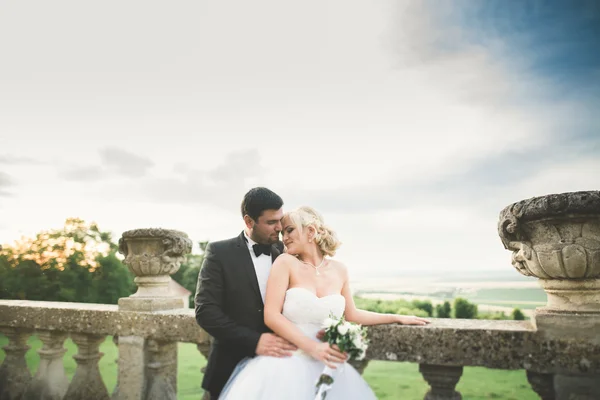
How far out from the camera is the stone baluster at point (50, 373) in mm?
3949

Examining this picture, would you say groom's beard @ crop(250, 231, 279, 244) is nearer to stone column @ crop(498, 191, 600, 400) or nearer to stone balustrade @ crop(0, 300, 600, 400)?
stone balustrade @ crop(0, 300, 600, 400)

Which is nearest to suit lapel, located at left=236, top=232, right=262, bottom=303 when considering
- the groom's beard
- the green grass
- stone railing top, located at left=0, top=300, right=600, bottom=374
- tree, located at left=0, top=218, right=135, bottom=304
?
the groom's beard

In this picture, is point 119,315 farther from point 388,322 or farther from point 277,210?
point 388,322

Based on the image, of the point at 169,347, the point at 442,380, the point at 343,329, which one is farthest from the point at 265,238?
the point at 169,347

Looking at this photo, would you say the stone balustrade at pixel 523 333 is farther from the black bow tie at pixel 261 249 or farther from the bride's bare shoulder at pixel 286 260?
the black bow tie at pixel 261 249

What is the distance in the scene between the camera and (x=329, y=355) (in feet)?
7.43

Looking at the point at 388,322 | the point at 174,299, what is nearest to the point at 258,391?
the point at 388,322

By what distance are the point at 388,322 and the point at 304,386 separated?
858 millimetres

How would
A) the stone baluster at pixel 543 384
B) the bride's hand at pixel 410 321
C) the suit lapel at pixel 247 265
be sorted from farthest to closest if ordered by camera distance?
1. the bride's hand at pixel 410 321
2. the suit lapel at pixel 247 265
3. the stone baluster at pixel 543 384

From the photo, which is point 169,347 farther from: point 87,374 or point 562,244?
point 562,244

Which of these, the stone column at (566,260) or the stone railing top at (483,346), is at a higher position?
the stone column at (566,260)

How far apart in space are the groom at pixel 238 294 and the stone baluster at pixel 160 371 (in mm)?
1135

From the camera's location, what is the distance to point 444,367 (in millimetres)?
2707

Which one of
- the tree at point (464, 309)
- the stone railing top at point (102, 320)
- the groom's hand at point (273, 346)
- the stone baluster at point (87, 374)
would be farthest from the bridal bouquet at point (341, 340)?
the tree at point (464, 309)
